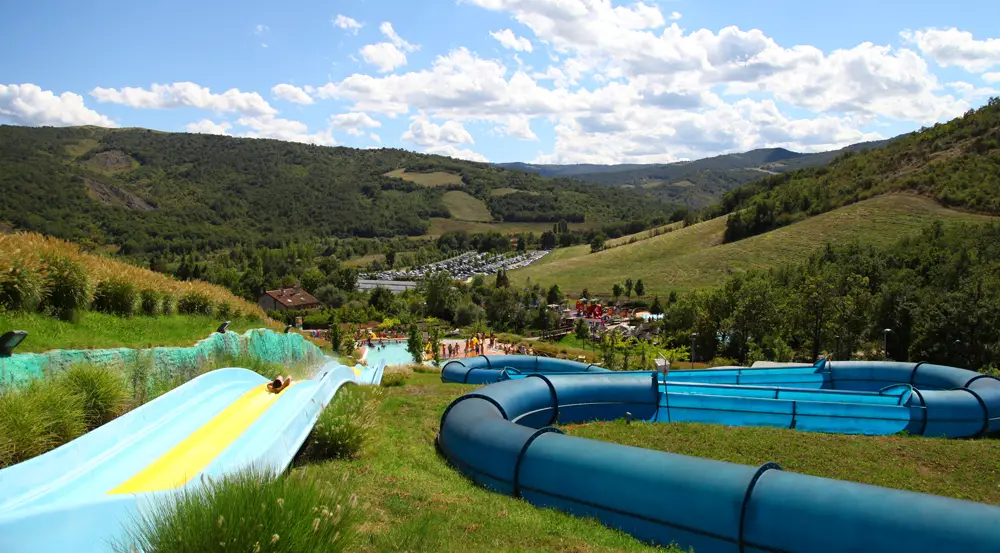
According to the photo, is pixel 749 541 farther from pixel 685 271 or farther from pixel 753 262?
pixel 685 271

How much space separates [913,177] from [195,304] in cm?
10401

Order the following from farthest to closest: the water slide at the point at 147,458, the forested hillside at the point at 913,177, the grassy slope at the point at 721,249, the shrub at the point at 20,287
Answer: the forested hillside at the point at 913,177 → the grassy slope at the point at 721,249 → the shrub at the point at 20,287 → the water slide at the point at 147,458

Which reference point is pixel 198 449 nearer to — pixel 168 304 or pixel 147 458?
pixel 147 458

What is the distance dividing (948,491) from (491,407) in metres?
6.99

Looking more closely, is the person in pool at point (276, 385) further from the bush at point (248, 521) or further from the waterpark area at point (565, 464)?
the bush at point (248, 521)

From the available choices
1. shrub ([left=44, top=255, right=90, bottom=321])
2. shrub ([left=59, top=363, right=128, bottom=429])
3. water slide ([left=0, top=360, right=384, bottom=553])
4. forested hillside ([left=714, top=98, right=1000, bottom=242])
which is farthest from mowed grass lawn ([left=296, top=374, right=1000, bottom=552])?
forested hillside ([left=714, top=98, right=1000, bottom=242])

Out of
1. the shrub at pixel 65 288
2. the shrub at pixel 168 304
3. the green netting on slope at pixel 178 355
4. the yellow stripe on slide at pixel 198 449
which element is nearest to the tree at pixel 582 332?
the green netting on slope at pixel 178 355

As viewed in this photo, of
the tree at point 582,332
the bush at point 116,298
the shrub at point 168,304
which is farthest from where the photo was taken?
the tree at point 582,332

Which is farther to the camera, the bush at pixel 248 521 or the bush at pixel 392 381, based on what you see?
the bush at pixel 392 381

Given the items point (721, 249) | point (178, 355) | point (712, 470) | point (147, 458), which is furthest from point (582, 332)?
point (147, 458)

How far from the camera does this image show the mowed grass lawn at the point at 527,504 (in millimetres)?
6450

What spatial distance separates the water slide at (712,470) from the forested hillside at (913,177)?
83.2m

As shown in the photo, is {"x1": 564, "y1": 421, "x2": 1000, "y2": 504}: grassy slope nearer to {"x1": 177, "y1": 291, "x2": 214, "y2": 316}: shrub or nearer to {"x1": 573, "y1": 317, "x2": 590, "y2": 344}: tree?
{"x1": 177, "y1": 291, "x2": 214, "y2": 316}: shrub

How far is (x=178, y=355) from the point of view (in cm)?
1091
